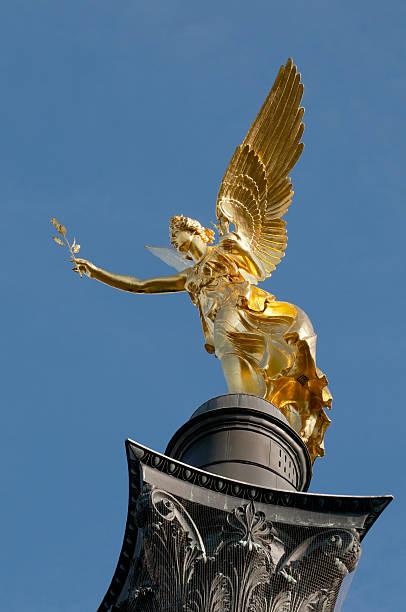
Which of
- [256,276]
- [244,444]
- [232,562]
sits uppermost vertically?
[256,276]

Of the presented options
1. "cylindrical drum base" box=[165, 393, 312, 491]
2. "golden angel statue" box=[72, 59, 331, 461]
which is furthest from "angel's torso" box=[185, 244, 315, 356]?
"cylindrical drum base" box=[165, 393, 312, 491]

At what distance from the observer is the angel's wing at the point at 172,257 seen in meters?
23.0

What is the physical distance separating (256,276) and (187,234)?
162cm

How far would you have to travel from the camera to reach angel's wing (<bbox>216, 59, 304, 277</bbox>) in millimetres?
23297

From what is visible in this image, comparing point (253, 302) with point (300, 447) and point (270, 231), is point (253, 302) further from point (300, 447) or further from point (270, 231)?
point (300, 447)

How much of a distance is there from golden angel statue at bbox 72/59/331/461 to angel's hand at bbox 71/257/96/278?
0.02m

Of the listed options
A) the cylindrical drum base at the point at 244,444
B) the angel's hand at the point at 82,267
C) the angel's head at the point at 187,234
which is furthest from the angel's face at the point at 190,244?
the cylindrical drum base at the point at 244,444

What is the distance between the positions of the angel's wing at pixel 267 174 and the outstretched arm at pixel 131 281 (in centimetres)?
140

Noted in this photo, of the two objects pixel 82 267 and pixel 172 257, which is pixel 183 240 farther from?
pixel 82 267

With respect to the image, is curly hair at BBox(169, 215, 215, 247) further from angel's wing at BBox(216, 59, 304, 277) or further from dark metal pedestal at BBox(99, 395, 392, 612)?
dark metal pedestal at BBox(99, 395, 392, 612)

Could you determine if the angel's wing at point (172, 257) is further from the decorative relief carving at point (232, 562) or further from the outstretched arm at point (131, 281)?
the decorative relief carving at point (232, 562)

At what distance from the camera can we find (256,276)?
22.1 m

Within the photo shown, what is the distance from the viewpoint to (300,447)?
17922mm

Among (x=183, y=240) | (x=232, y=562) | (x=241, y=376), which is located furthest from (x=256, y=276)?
(x=232, y=562)
